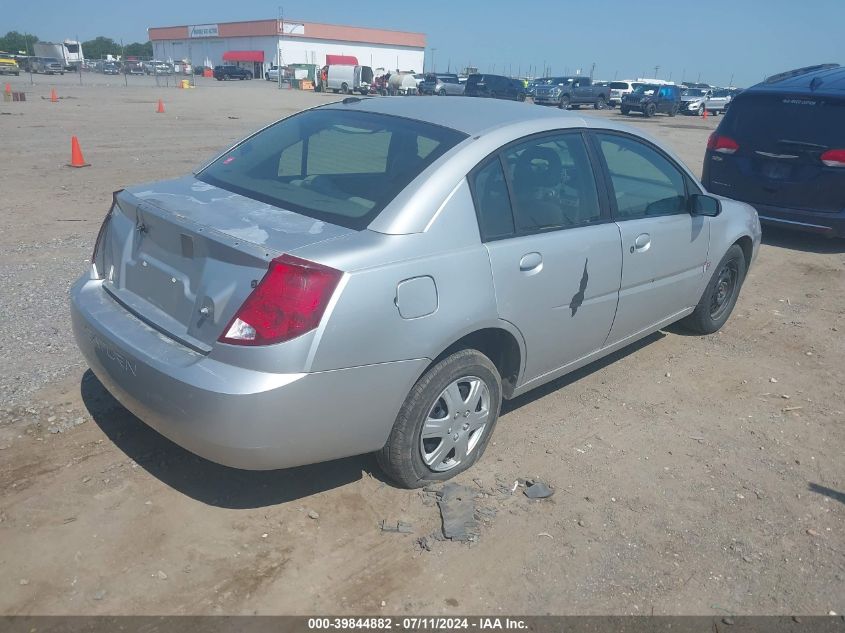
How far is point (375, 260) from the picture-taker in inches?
114

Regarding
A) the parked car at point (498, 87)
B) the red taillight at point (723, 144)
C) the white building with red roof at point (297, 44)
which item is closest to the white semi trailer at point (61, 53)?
the white building with red roof at point (297, 44)

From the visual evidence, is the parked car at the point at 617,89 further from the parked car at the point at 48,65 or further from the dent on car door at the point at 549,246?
the parked car at the point at 48,65

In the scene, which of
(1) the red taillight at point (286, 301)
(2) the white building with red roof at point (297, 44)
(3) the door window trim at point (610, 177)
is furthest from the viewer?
(2) the white building with red roof at point (297, 44)

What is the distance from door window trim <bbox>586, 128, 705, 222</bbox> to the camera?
412cm

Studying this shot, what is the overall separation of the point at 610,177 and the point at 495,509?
6.66 ft

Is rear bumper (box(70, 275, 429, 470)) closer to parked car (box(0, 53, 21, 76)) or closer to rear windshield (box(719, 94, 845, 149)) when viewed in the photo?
rear windshield (box(719, 94, 845, 149))

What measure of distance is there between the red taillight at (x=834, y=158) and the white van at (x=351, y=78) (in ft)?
169

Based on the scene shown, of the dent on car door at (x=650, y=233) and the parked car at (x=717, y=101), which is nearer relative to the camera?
the dent on car door at (x=650, y=233)

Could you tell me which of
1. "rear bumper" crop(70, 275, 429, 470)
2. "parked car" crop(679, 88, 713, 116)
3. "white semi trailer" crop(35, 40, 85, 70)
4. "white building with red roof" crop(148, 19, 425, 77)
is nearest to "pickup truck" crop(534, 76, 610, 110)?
"parked car" crop(679, 88, 713, 116)

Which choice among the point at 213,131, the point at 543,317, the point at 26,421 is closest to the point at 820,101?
the point at 543,317

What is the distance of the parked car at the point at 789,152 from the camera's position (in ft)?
26.0

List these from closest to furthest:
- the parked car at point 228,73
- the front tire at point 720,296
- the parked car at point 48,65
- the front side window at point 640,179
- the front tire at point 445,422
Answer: the front tire at point 445,422 → the front side window at point 640,179 → the front tire at point 720,296 → the parked car at point 48,65 → the parked car at point 228,73

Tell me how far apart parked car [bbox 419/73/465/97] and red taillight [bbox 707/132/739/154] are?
40.2 meters

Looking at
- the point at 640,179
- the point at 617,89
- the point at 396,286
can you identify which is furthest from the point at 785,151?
the point at 617,89
